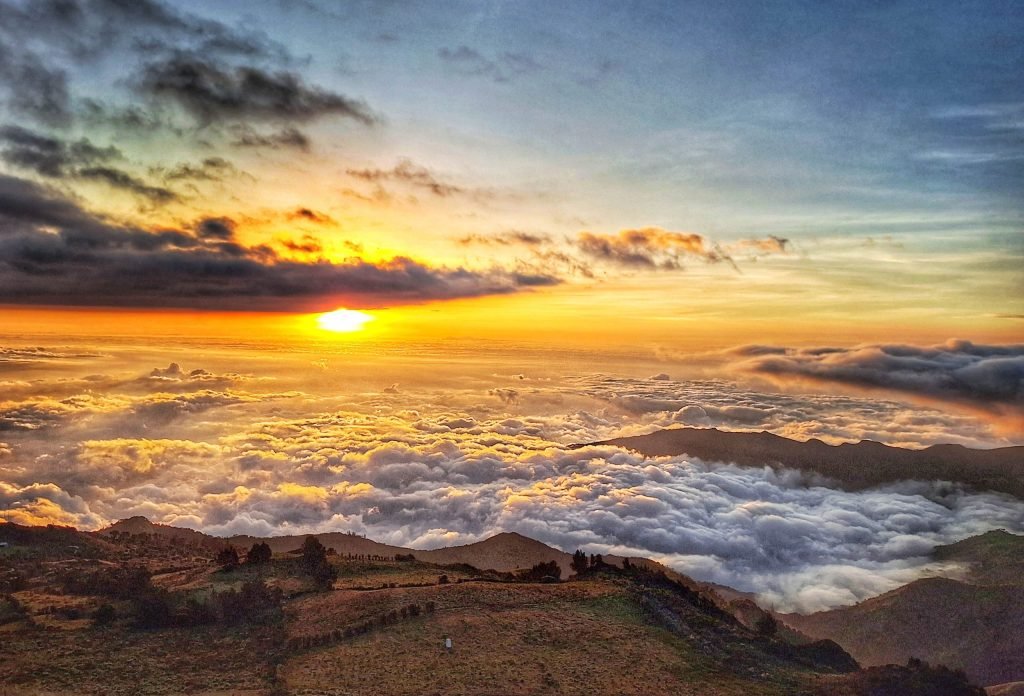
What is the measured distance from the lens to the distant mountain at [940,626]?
15700 cm

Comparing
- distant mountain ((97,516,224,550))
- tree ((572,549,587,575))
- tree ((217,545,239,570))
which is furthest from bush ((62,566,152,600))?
distant mountain ((97,516,224,550))

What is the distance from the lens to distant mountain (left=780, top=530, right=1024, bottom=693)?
15700 cm

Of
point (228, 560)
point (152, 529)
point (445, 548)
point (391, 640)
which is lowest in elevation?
point (445, 548)

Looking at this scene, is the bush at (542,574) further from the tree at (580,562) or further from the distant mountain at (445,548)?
the distant mountain at (445,548)

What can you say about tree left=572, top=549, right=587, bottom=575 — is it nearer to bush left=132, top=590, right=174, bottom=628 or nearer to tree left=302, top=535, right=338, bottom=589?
tree left=302, top=535, right=338, bottom=589

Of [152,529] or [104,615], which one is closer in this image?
[104,615]

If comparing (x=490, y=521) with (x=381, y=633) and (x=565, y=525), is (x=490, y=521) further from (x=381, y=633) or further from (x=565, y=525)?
(x=381, y=633)

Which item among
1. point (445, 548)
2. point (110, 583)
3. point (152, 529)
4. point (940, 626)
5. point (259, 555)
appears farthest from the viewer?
point (445, 548)

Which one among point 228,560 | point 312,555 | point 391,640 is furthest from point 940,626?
point 228,560

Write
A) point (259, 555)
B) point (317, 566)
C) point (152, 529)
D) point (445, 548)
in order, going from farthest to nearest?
1. point (445, 548)
2. point (152, 529)
3. point (259, 555)
4. point (317, 566)

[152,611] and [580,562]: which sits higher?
[152,611]

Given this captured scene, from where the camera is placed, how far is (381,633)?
2630 inches

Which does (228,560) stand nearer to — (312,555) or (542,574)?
(312,555)

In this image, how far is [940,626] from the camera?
17375cm
